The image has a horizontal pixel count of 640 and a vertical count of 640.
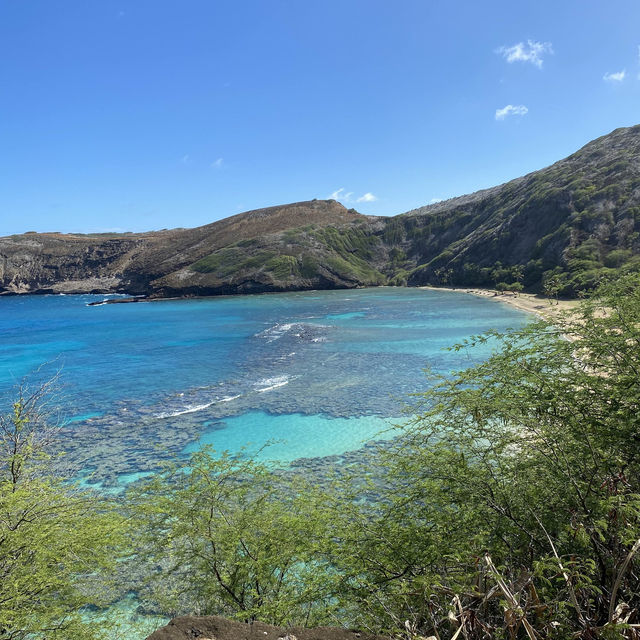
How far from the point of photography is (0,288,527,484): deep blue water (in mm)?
27531

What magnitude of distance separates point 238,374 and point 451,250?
13272cm

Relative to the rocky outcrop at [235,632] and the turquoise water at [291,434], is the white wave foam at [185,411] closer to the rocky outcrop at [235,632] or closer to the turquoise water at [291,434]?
the turquoise water at [291,434]

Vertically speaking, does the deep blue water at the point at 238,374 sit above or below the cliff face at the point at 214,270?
below

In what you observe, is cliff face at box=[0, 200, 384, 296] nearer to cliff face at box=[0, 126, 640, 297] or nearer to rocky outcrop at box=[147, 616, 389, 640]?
cliff face at box=[0, 126, 640, 297]

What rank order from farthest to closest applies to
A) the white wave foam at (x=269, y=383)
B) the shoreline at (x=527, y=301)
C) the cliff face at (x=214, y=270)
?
the cliff face at (x=214, y=270) → the shoreline at (x=527, y=301) → the white wave foam at (x=269, y=383)

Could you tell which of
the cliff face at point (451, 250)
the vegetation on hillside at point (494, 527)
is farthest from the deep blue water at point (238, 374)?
the cliff face at point (451, 250)

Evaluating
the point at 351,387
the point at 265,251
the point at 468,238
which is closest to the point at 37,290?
the point at 265,251

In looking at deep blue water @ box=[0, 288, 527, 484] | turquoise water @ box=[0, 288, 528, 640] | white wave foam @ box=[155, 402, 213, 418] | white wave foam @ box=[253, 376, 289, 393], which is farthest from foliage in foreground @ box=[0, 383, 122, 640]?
white wave foam @ box=[253, 376, 289, 393]

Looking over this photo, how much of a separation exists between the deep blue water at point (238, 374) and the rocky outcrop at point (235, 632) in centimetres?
808

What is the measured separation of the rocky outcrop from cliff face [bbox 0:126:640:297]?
9030cm

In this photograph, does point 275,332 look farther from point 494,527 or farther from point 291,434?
point 494,527

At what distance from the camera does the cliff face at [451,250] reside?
105 metres

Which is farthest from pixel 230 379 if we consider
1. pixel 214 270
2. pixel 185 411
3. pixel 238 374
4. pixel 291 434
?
pixel 214 270

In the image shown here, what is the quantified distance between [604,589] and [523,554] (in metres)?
1.89
